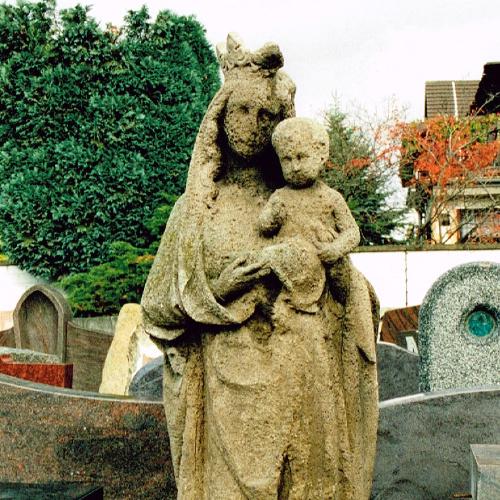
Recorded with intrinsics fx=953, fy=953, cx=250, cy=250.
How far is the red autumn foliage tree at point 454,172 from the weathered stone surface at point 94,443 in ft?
60.9

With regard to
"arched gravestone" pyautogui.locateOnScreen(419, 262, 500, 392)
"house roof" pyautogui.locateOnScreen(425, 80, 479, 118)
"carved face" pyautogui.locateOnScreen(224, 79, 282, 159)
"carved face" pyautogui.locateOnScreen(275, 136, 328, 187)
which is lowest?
"arched gravestone" pyautogui.locateOnScreen(419, 262, 500, 392)

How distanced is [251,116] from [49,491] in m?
2.16

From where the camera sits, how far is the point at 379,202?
2506cm

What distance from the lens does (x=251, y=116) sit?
3588 mm

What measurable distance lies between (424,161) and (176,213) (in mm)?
20991

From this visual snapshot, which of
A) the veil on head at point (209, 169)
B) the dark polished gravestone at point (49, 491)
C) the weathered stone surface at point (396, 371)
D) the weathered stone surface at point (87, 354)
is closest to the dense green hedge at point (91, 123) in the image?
the weathered stone surface at point (87, 354)

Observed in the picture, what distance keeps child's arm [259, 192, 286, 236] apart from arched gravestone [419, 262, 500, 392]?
4795mm

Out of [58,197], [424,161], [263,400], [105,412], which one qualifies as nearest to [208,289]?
[263,400]

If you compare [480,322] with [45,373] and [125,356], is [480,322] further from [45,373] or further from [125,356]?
[45,373]

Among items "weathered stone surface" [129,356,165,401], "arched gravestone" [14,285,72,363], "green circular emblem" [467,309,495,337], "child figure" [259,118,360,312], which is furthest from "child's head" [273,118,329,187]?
"arched gravestone" [14,285,72,363]

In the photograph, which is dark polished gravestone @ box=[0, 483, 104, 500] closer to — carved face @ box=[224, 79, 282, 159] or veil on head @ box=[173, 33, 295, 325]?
veil on head @ box=[173, 33, 295, 325]

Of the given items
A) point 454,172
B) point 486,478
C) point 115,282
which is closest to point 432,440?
point 486,478

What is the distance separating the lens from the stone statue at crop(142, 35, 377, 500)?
11.1ft

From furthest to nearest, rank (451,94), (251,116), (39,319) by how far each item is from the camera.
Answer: (451,94)
(39,319)
(251,116)
